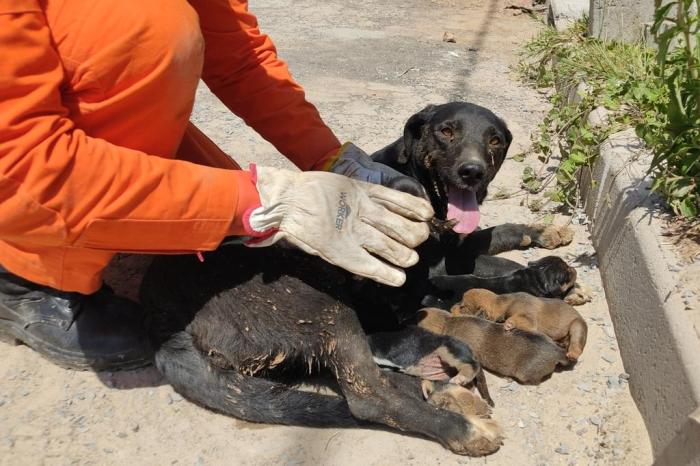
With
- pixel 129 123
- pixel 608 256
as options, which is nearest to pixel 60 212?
pixel 129 123

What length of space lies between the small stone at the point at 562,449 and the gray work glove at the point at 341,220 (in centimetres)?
81

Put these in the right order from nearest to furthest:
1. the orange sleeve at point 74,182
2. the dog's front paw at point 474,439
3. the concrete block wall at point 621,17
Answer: the orange sleeve at point 74,182 < the dog's front paw at point 474,439 < the concrete block wall at point 621,17

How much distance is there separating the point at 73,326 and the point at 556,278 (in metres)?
2.10

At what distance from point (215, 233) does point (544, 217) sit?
7.66 ft

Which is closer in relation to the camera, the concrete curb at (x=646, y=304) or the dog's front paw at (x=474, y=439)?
the concrete curb at (x=646, y=304)

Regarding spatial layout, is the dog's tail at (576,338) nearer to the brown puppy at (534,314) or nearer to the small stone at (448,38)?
the brown puppy at (534,314)

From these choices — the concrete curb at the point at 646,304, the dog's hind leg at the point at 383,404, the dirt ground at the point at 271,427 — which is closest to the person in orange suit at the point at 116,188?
the dirt ground at the point at 271,427

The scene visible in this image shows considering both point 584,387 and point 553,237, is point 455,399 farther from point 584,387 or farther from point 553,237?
point 553,237

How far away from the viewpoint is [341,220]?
6.91ft

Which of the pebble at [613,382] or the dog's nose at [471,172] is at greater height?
the dog's nose at [471,172]

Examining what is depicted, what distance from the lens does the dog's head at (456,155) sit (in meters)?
3.19

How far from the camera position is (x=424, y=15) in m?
7.80

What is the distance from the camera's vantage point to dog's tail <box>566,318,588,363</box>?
257 centimetres

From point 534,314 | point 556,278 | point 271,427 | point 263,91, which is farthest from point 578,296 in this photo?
point 263,91
